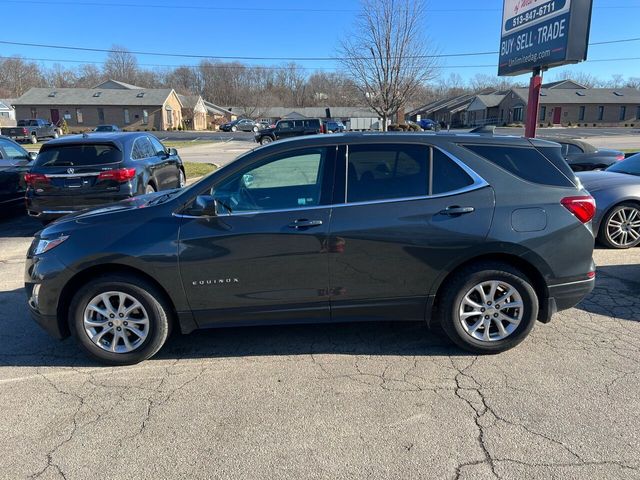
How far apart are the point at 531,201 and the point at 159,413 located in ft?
10.2

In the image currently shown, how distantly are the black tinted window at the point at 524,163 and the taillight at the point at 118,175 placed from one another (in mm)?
5829

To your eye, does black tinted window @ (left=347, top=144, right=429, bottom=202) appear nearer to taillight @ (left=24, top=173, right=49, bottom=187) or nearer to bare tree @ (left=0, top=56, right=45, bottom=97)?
taillight @ (left=24, top=173, right=49, bottom=187)

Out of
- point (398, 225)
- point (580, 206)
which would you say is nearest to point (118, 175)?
point (398, 225)

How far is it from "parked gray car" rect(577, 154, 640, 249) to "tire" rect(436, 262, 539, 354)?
12.4ft

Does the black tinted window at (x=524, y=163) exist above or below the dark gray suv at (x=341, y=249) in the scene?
above

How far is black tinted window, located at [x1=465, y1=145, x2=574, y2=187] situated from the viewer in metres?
3.60

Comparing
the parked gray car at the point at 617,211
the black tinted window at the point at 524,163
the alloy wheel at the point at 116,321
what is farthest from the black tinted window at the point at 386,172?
the parked gray car at the point at 617,211

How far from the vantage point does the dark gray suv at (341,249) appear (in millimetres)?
3414

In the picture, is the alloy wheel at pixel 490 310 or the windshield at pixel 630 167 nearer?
the alloy wheel at pixel 490 310

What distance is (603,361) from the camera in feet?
11.5

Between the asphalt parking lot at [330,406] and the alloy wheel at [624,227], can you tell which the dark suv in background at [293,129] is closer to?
the alloy wheel at [624,227]

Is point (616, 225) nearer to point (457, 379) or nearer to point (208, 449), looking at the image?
point (457, 379)

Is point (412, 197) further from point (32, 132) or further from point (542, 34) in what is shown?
point (32, 132)

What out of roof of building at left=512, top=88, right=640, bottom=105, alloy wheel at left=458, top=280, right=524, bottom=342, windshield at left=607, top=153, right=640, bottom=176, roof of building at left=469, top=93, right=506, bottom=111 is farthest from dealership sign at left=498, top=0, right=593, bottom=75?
roof of building at left=469, top=93, right=506, bottom=111
